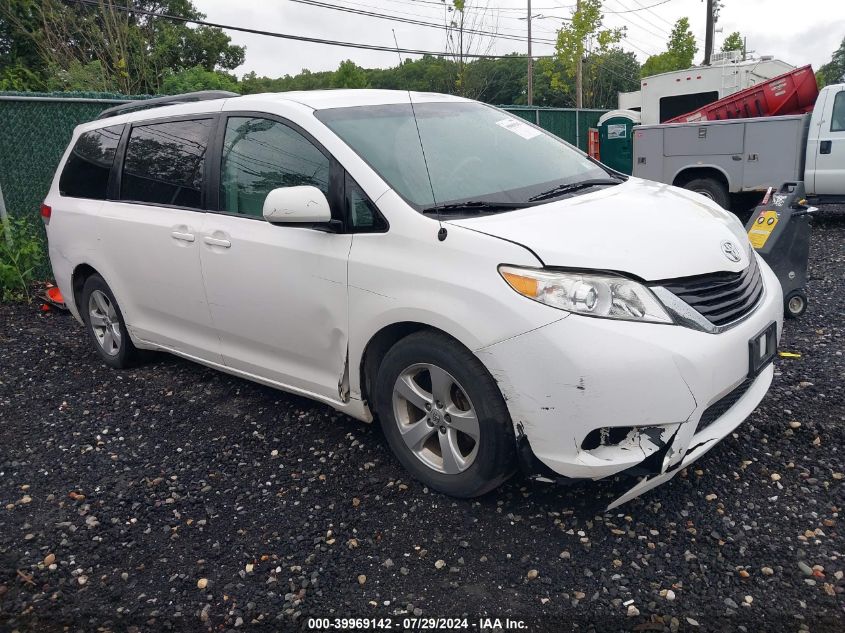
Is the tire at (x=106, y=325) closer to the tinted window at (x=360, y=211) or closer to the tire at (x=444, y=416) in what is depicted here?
the tinted window at (x=360, y=211)

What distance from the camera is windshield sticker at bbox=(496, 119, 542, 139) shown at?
3.99m

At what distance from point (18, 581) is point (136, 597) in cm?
54

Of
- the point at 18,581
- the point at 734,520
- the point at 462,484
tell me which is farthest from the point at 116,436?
the point at 734,520

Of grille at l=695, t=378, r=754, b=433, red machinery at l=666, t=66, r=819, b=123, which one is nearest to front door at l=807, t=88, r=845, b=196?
red machinery at l=666, t=66, r=819, b=123

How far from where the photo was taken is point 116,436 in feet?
13.6

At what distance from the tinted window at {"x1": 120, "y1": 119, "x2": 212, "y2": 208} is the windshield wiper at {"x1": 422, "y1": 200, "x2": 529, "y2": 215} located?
160cm

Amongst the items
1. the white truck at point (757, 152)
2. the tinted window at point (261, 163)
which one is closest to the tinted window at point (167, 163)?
the tinted window at point (261, 163)

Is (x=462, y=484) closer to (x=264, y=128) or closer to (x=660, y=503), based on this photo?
(x=660, y=503)

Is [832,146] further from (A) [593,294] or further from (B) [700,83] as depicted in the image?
(A) [593,294]

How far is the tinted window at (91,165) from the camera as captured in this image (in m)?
4.86

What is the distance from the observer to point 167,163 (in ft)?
14.3

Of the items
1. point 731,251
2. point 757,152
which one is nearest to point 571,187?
point 731,251

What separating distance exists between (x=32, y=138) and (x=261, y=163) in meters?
5.24

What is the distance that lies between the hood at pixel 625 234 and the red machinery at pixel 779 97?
9.04 metres
